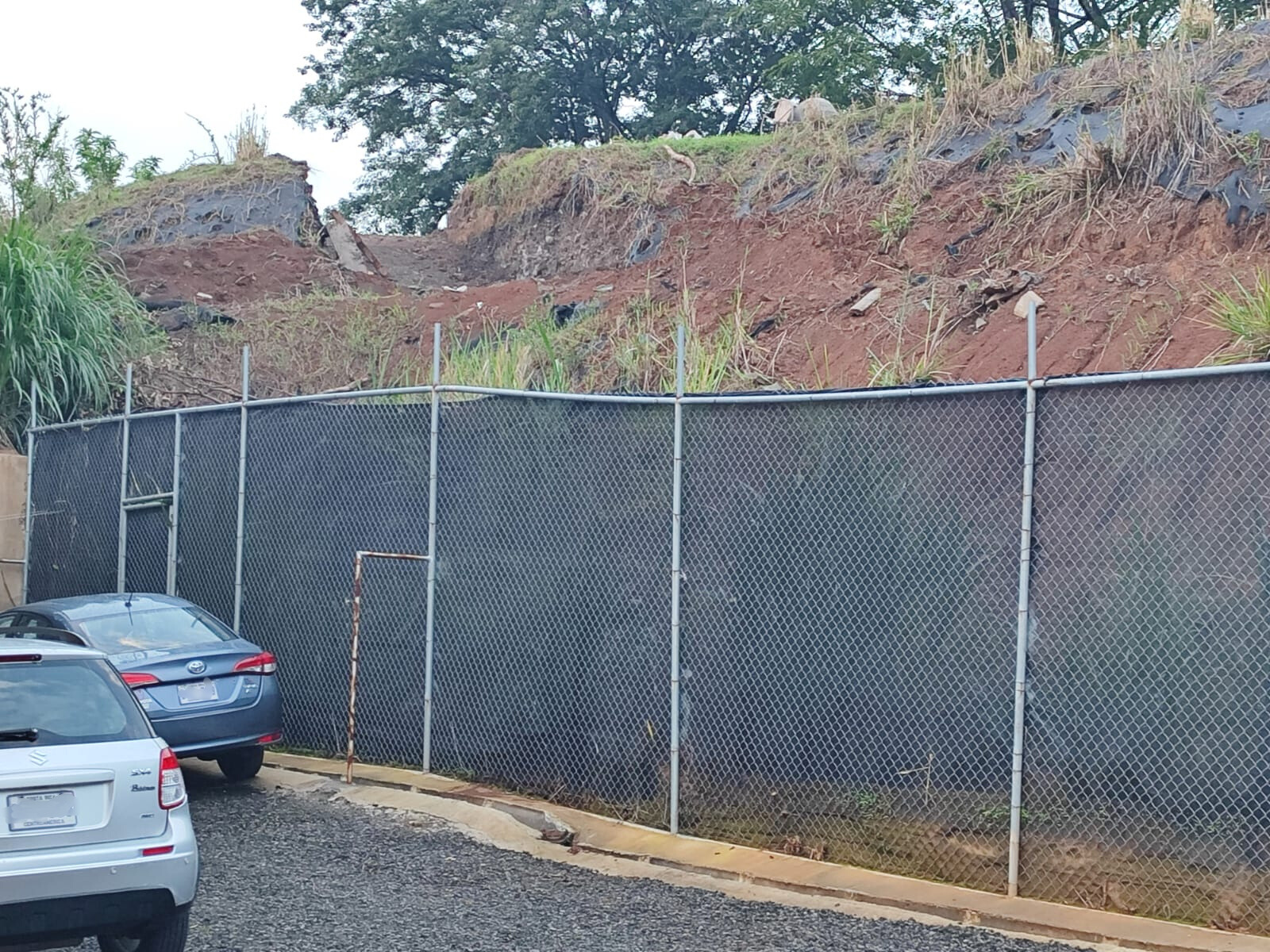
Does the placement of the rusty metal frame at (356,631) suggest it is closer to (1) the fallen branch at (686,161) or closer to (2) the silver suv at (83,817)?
(2) the silver suv at (83,817)

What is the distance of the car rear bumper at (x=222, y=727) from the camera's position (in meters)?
8.81

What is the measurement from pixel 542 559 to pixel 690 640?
140cm

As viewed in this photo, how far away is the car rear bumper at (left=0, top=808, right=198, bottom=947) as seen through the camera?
4953mm

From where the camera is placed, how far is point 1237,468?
6.32m

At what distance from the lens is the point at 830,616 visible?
24.7ft

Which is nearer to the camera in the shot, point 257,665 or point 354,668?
point 257,665

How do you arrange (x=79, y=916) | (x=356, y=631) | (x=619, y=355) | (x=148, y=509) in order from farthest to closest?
(x=619, y=355), (x=148, y=509), (x=356, y=631), (x=79, y=916)

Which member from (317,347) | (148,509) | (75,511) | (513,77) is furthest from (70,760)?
(513,77)

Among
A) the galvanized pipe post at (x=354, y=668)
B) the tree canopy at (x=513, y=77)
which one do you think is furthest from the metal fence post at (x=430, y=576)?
the tree canopy at (x=513, y=77)

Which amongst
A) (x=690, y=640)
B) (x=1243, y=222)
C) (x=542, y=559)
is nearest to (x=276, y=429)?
(x=542, y=559)

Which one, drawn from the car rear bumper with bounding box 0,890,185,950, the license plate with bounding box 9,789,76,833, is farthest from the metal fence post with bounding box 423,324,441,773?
the license plate with bounding box 9,789,76,833

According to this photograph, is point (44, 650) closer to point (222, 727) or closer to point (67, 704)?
point (67, 704)

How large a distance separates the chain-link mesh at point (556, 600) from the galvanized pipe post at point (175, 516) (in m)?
3.38

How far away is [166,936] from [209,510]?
661 cm
